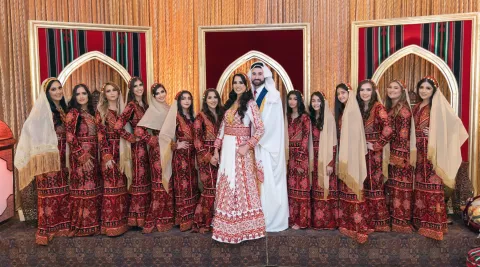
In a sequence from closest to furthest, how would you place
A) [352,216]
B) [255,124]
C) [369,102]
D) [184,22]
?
1. [255,124]
2. [352,216]
3. [369,102]
4. [184,22]

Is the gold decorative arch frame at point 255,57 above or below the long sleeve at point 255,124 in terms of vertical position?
above

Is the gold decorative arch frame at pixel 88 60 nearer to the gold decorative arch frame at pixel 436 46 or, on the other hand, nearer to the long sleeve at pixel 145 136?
the long sleeve at pixel 145 136

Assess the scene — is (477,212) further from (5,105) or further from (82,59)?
(5,105)

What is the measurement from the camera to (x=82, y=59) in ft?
15.7

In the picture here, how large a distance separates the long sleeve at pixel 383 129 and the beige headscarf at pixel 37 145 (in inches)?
122

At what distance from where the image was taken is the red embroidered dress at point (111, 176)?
4.01m

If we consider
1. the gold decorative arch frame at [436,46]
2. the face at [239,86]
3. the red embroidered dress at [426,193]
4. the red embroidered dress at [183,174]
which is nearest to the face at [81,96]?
the red embroidered dress at [183,174]

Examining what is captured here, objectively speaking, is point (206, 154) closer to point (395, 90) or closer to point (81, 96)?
point (81, 96)

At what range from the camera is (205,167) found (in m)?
4.16

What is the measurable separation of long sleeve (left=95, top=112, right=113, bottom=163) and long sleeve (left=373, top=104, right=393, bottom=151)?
2.60m

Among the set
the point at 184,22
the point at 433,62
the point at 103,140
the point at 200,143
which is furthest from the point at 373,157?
the point at 184,22

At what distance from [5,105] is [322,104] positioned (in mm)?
3733

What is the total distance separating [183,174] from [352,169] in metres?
1.66

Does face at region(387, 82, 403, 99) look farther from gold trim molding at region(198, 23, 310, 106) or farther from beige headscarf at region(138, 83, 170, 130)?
beige headscarf at region(138, 83, 170, 130)
